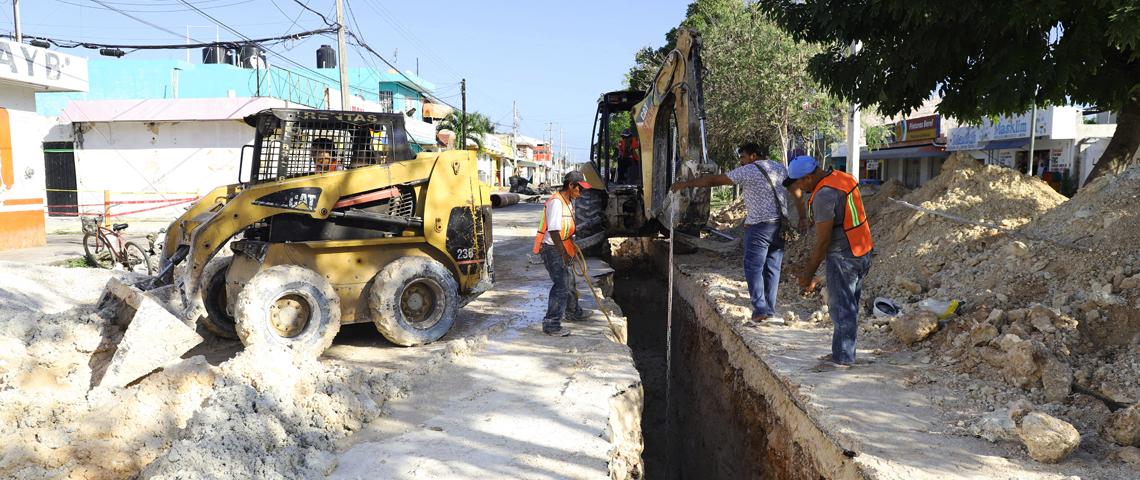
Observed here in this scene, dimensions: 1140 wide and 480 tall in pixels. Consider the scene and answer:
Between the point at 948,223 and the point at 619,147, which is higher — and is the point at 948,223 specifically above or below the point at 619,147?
below

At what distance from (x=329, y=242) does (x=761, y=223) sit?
3858mm

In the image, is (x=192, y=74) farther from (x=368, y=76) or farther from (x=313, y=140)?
(x=313, y=140)

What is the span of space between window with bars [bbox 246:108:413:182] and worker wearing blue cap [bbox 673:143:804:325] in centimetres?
323

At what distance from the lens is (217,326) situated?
6566mm

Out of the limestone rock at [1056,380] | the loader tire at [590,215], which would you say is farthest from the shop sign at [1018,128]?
the limestone rock at [1056,380]

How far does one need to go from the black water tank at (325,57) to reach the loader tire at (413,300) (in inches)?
1416

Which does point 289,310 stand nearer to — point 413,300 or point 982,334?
point 413,300

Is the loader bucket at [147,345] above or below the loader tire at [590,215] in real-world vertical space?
below

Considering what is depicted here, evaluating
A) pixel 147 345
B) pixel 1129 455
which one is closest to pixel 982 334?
pixel 1129 455

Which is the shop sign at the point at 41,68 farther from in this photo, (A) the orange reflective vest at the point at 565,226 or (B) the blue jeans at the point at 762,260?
(B) the blue jeans at the point at 762,260

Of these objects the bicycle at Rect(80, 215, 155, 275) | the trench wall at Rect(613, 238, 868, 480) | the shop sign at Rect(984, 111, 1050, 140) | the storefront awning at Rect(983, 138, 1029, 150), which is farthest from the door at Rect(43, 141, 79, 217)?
the storefront awning at Rect(983, 138, 1029, 150)

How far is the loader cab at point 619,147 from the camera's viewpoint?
34.6ft

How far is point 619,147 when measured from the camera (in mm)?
11062

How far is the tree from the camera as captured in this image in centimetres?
659
